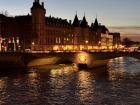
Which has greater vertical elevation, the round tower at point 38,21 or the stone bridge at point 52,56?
the round tower at point 38,21

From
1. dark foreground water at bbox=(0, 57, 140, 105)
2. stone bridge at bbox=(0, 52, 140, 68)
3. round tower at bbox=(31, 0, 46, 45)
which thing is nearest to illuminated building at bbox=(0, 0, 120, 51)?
round tower at bbox=(31, 0, 46, 45)

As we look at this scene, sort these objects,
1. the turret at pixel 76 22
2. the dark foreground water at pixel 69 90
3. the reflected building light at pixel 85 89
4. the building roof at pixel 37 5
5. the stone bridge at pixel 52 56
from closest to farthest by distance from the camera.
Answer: the dark foreground water at pixel 69 90 → the reflected building light at pixel 85 89 → the stone bridge at pixel 52 56 → the building roof at pixel 37 5 → the turret at pixel 76 22

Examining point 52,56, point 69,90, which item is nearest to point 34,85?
point 69,90

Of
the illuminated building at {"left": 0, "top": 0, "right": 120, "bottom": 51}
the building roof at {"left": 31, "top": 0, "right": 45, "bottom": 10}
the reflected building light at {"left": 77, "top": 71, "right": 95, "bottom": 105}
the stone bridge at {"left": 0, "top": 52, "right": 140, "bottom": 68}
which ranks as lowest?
the reflected building light at {"left": 77, "top": 71, "right": 95, "bottom": 105}

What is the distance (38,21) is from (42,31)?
3405 mm

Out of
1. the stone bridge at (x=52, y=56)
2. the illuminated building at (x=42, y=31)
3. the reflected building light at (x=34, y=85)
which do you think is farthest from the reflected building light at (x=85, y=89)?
the illuminated building at (x=42, y=31)

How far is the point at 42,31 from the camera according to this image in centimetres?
10044

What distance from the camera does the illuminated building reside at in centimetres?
9419

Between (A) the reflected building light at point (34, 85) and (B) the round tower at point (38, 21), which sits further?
(B) the round tower at point (38, 21)

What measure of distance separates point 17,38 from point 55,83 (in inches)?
1918

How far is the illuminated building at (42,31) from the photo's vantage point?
94.2 metres

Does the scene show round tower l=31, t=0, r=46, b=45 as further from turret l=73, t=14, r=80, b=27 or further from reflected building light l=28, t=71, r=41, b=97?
reflected building light l=28, t=71, r=41, b=97

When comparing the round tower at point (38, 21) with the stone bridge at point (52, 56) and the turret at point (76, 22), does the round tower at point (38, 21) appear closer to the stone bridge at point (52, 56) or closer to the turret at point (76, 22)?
the turret at point (76, 22)

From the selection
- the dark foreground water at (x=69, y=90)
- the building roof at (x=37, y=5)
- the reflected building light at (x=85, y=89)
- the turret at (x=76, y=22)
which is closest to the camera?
the dark foreground water at (x=69, y=90)
